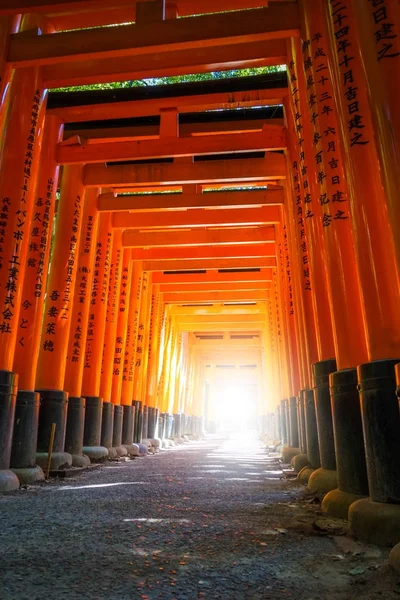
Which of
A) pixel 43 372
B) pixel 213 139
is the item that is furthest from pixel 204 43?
pixel 43 372

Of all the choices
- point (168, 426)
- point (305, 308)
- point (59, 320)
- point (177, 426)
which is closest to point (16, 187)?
point (59, 320)

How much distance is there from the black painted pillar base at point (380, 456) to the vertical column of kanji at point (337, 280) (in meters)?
0.46

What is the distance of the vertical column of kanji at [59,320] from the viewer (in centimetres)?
589

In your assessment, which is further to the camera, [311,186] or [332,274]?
[311,186]

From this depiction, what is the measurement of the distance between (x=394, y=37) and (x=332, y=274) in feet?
5.75

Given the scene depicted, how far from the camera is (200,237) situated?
32.8ft

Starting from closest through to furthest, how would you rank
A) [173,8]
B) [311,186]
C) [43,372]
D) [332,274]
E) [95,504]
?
[95,504]
[332,274]
[311,186]
[173,8]
[43,372]

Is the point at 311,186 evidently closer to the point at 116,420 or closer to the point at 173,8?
the point at 173,8

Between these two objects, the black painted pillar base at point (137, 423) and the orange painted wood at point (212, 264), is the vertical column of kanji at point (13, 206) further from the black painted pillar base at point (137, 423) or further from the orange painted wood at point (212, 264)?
the black painted pillar base at point (137, 423)

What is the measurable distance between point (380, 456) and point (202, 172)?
19.3ft

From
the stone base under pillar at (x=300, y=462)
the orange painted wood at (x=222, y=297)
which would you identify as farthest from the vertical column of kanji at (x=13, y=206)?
the orange painted wood at (x=222, y=297)

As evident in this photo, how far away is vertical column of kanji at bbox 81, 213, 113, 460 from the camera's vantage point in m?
7.71

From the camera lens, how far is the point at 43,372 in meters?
6.16

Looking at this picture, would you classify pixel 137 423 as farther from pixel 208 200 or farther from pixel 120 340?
pixel 208 200
